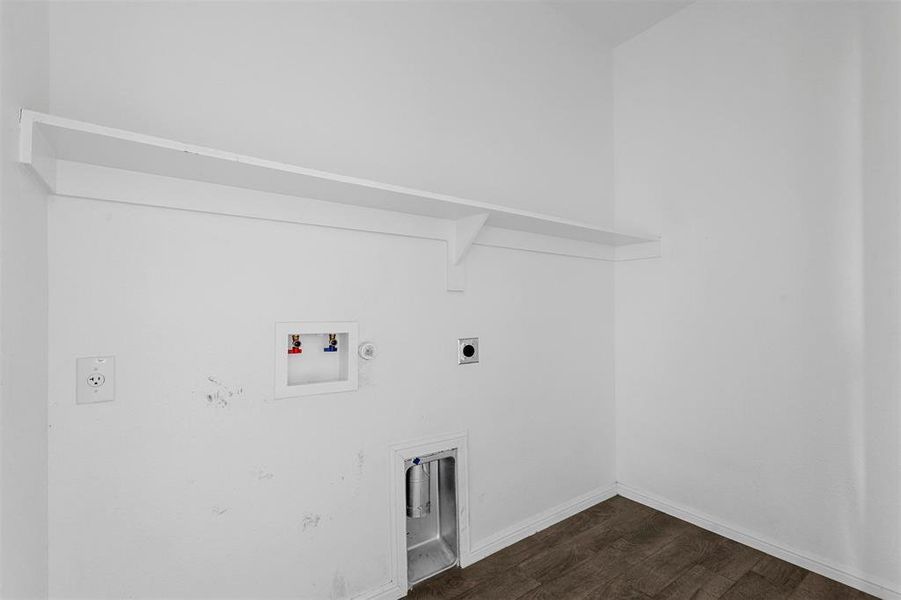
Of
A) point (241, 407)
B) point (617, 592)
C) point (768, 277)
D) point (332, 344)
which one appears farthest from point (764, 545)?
point (241, 407)

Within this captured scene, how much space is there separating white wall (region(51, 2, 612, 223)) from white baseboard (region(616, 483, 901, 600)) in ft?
5.44

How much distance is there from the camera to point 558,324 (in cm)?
232

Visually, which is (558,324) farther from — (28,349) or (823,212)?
(28,349)

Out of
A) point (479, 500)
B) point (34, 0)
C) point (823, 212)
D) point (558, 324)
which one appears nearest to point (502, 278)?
point (558, 324)

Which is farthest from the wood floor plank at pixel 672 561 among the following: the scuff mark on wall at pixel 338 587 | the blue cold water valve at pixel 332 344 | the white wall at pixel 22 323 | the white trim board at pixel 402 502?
the white wall at pixel 22 323

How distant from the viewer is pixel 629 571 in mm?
1821

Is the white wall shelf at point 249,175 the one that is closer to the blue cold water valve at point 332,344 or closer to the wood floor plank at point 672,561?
the blue cold water valve at point 332,344

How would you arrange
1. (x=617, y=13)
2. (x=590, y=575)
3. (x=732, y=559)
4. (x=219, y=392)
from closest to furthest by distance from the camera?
1. (x=219, y=392)
2. (x=590, y=575)
3. (x=732, y=559)
4. (x=617, y=13)

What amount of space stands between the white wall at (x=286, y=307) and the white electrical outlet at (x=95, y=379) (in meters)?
0.02

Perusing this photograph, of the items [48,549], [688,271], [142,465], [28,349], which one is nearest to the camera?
[28,349]

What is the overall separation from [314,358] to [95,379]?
2.02 ft

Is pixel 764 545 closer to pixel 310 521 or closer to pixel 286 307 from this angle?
pixel 310 521

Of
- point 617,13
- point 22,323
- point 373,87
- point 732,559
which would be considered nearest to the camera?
point 22,323

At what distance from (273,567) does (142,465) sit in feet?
1.79
